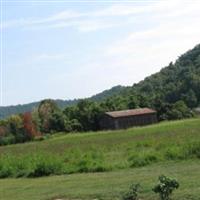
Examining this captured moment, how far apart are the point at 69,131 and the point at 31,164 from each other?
80363 mm

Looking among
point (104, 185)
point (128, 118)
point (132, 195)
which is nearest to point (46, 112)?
point (128, 118)

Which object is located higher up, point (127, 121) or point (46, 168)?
point (127, 121)

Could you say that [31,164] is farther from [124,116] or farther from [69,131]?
[124,116]

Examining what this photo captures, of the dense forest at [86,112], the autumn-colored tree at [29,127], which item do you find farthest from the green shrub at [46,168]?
the autumn-colored tree at [29,127]

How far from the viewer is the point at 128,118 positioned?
11288cm

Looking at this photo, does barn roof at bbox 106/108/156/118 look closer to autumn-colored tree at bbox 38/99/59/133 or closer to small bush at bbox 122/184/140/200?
autumn-colored tree at bbox 38/99/59/133

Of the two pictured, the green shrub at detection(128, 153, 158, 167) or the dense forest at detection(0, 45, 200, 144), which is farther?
the dense forest at detection(0, 45, 200, 144)

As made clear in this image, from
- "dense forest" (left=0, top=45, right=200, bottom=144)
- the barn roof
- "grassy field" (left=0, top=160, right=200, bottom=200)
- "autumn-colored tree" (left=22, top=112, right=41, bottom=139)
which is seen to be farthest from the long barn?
"grassy field" (left=0, top=160, right=200, bottom=200)

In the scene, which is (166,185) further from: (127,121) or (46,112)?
(46,112)

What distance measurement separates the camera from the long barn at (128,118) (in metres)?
109

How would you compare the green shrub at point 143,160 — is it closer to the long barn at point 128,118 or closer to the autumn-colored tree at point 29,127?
the autumn-colored tree at point 29,127

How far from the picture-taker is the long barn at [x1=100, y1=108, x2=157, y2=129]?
357 ft

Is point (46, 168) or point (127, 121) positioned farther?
point (127, 121)

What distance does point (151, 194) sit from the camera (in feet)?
46.0
